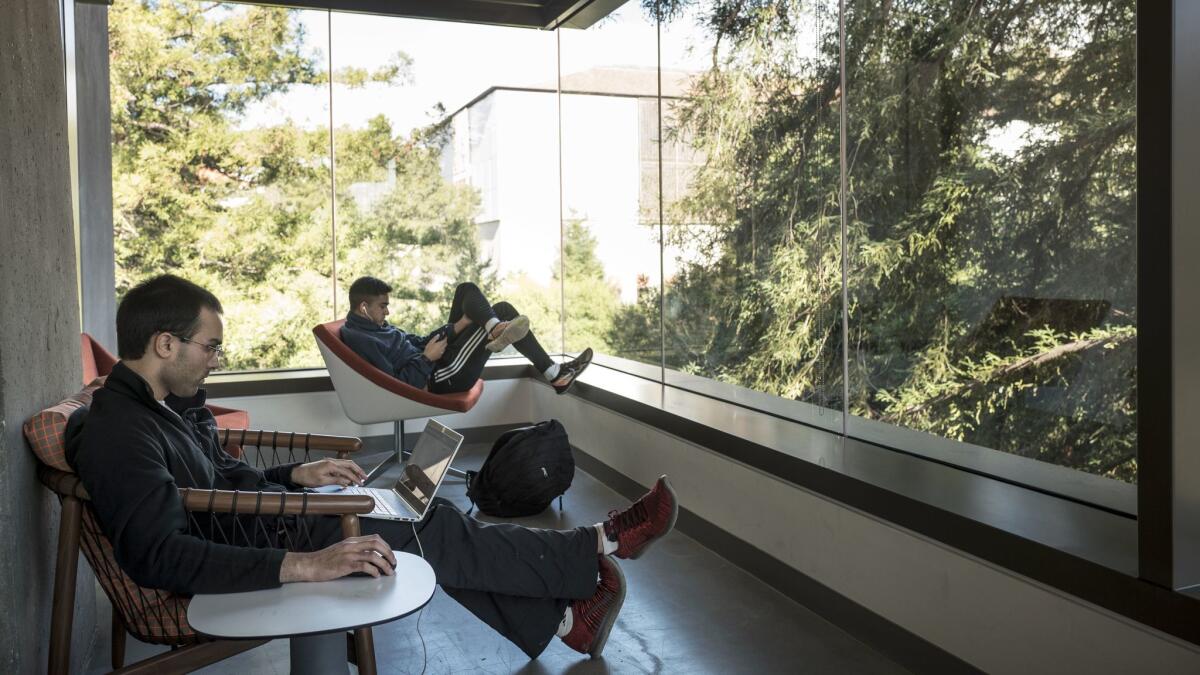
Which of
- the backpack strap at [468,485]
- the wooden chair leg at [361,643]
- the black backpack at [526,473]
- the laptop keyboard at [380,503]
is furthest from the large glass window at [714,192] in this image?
the wooden chair leg at [361,643]

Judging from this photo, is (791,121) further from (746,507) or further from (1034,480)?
(1034,480)

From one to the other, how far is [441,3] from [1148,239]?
5.36m

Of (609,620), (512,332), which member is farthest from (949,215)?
(512,332)

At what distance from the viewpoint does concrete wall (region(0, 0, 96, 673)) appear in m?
1.96

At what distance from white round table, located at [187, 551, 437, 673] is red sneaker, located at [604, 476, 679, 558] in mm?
974

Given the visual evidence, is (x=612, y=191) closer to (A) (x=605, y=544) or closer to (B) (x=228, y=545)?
(A) (x=605, y=544)

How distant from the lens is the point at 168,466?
7.20 ft

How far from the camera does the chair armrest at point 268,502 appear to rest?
6.82 feet

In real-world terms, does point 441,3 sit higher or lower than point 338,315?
higher

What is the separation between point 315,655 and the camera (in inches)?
76.9

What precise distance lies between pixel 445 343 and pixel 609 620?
2.94 metres

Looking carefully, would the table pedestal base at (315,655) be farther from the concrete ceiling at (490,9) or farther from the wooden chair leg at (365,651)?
the concrete ceiling at (490,9)

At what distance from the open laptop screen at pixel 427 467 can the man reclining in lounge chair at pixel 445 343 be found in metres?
2.45

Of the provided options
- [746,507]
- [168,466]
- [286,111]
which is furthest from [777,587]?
[286,111]
